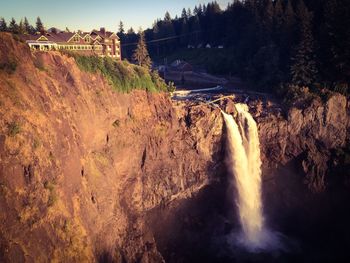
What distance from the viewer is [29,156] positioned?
25422 mm

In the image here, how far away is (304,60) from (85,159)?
34.8 meters

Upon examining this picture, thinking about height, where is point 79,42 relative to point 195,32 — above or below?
below

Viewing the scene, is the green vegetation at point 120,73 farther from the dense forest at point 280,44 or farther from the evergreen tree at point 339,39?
the evergreen tree at point 339,39

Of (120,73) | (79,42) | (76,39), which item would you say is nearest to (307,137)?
(120,73)

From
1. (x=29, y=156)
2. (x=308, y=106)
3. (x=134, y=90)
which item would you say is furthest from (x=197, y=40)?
(x=29, y=156)

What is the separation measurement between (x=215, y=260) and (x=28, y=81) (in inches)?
997

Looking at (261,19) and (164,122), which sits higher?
(261,19)

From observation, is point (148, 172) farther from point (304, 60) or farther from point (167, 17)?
point (167, 17)

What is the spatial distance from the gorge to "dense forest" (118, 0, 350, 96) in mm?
5870

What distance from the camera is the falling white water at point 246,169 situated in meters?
44.4

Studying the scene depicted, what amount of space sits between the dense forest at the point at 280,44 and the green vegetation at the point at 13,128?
36.9 m

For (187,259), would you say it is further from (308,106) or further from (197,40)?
(197,40)

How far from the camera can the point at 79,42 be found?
46.5m

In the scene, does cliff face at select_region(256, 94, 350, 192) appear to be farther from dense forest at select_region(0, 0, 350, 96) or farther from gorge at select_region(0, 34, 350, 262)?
dense forest at select_region(0, 0, 350, 96)
